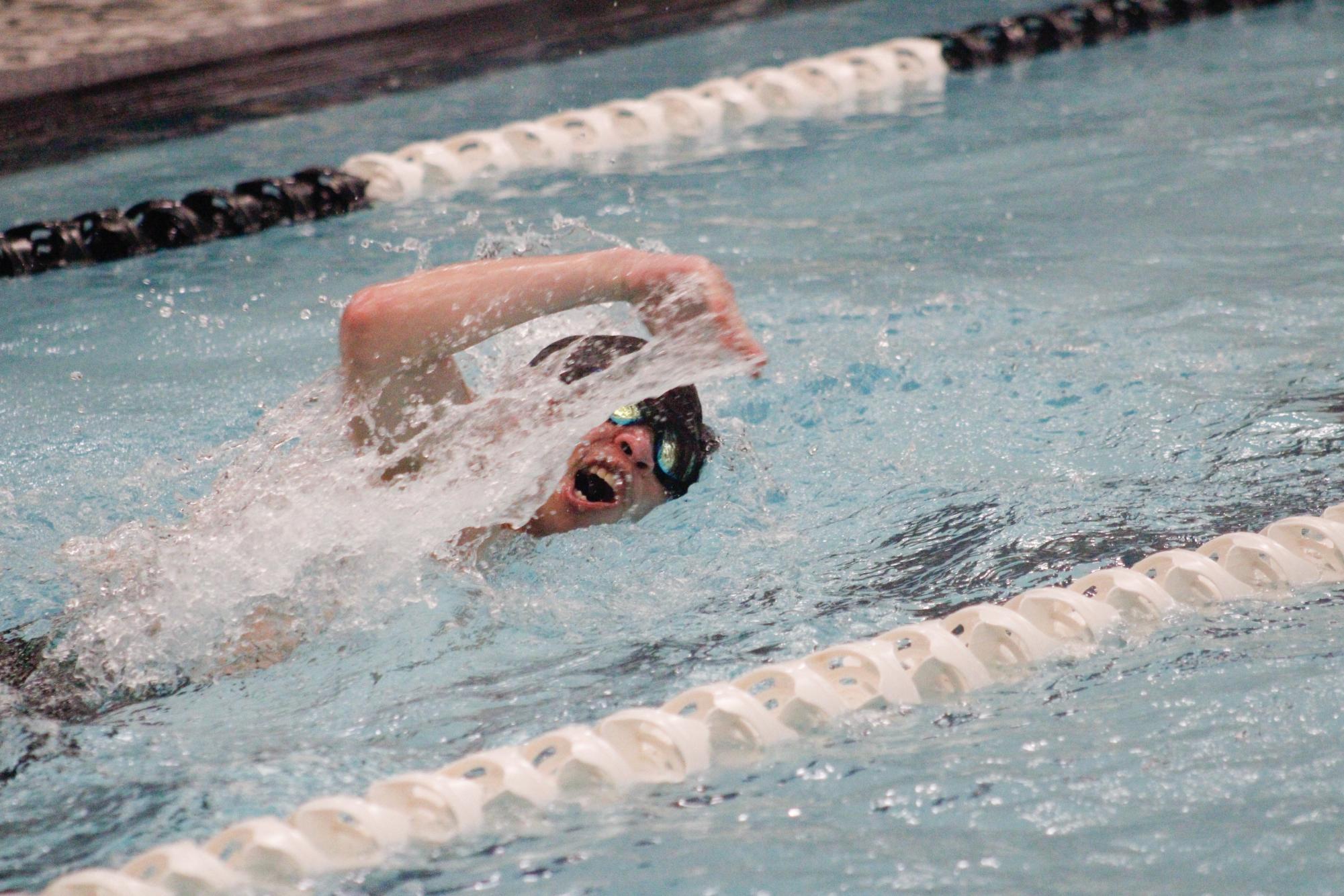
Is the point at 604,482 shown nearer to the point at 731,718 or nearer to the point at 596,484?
the point at 596,484

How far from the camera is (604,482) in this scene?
2717 millimetres

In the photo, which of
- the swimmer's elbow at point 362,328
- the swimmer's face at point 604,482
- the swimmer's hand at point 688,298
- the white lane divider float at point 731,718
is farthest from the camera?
the swimmer's face at point 604,482

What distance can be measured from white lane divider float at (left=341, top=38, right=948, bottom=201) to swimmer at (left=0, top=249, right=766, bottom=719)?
305 centimetres

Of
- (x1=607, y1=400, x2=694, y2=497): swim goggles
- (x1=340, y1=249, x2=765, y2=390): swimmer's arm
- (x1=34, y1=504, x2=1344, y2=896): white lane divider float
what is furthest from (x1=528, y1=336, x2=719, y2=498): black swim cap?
(x1=34, y1=504, x2=1344, y2=896): white lane divider float

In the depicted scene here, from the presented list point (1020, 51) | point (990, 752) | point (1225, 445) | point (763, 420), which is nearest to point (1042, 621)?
point (990, 752)


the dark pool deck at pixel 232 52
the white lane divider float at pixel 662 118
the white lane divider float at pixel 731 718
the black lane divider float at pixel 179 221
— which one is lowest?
the white lane divider float at pixel 731 718

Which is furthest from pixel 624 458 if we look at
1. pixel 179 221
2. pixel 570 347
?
pixel 179 221

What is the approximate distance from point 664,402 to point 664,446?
9 centimetres

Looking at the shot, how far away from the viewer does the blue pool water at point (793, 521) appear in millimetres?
1861

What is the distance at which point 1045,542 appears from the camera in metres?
2.73

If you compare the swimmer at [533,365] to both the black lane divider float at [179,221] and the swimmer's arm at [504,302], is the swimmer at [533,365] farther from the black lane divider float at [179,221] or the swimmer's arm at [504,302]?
the black lane divider float at [179,221]

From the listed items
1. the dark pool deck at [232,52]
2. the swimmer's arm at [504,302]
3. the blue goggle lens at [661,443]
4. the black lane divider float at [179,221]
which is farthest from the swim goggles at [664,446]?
the dark pool deck at [232,52]

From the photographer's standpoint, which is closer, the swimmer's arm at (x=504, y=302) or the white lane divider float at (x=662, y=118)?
the swimmer's arm at (x=504, y=302)

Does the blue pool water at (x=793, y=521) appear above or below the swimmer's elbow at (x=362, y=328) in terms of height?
below
